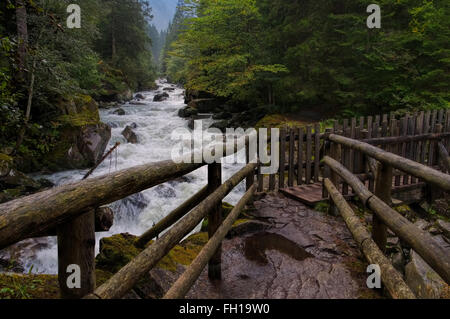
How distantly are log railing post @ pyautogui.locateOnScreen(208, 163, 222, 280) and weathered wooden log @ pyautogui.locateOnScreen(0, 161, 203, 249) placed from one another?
3.98ft

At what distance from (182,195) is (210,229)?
19.4ft

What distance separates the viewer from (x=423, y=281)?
10.8ft

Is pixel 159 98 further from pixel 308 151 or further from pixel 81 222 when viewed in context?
pixel 81 222

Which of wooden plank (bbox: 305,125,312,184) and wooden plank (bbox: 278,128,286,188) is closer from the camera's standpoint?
wooden plank (bbox: 278,128,286,188)

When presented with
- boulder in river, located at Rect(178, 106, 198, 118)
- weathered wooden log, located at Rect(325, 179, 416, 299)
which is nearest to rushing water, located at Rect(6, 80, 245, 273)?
boulder in river, located at Rect(178, 106, 198, 118)

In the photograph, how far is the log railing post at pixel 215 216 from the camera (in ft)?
9.77

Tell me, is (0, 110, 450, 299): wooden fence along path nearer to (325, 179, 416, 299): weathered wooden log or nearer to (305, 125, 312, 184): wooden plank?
(325, 179, 416, 299): weathered wooden log

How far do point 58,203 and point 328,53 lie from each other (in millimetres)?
15398

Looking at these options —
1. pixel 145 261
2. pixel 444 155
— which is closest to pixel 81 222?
pixel 145 261

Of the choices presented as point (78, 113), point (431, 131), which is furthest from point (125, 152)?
point (431, 131)

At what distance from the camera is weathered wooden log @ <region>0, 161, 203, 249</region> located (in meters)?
1.05

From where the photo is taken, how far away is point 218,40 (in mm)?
14586
